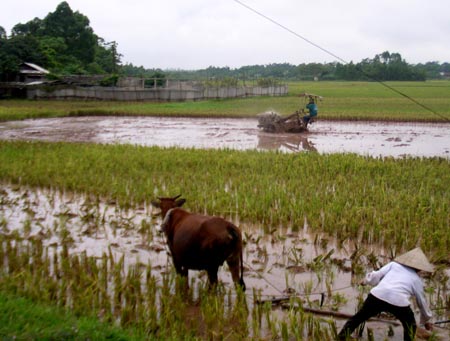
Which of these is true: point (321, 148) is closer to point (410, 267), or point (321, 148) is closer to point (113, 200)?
point (113, 200)

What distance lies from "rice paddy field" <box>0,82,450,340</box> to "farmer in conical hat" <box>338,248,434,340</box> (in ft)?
0.65

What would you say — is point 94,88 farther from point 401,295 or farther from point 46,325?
point 401,295

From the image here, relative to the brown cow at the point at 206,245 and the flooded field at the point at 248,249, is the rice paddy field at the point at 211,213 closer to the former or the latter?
the flooded field at the point at 248,249

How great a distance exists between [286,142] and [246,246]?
1115 centimetres

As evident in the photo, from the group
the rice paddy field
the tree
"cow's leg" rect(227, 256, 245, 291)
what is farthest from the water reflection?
the tree

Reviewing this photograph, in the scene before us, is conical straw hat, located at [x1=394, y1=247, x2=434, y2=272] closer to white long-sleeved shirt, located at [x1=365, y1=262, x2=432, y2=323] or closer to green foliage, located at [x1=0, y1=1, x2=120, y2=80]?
white long-sleeved shirt, located at [x1=365, y1=262, x2=432, y2=323]

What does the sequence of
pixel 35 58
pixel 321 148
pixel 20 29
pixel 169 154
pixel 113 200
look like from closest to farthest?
pixel 113 200 < pixel 169 154 < pixel 321 148 < pixel 35 58 < pixel 20 29

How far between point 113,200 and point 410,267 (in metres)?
5.82

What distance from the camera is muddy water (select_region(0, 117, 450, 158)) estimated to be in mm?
15648

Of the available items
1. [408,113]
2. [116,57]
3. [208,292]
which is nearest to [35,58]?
[116,57]

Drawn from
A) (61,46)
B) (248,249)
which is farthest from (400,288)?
(61,46)

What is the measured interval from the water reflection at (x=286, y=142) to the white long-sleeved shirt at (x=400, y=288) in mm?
11119

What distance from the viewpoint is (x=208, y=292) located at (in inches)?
183

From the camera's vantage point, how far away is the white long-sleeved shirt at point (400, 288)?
145 inches
